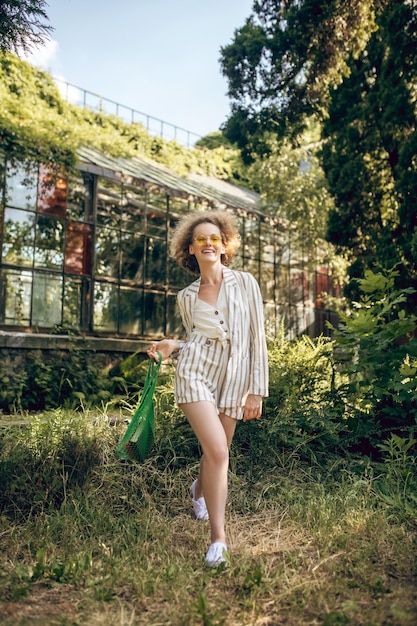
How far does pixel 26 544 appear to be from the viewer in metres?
3.29

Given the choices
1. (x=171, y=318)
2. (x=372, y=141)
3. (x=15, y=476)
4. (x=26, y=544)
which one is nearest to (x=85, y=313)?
(x=171, y=318)

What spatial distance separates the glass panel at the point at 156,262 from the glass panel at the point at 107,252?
69 cm

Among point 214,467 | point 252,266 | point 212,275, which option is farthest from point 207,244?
point 252,266

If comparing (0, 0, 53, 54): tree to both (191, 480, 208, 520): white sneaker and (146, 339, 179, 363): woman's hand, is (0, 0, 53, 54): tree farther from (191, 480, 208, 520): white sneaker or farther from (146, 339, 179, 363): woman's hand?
(191, 480, 208, 520): white sneaker

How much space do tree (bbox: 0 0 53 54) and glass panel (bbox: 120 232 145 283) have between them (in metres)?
6.68

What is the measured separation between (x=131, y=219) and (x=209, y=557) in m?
8.64

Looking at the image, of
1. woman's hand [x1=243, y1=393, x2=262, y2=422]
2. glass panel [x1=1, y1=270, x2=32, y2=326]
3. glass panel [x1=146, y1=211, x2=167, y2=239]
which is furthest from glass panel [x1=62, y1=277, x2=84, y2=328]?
woman's hand [x1=243, y1=393, x2=262, y2=422]

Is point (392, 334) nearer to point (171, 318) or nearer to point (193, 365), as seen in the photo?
point (193, 365)

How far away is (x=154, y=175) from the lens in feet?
38.3

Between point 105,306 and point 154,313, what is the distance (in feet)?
3.58

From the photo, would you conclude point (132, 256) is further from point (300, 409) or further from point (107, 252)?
point (300, 409)

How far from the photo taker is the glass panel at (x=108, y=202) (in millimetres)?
10500

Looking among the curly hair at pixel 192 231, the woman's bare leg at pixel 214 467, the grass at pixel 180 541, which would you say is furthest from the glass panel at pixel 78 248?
the woman's bare leg at pixel 214 467

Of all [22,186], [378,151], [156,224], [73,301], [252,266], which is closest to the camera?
[378,151]
